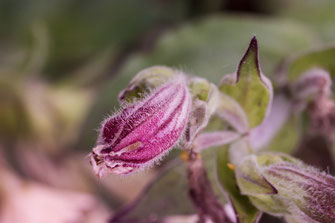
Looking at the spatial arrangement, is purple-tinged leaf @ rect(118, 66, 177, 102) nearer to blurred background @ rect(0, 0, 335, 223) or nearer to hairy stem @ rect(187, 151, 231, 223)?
hairy stem @ rect(187, 151, 231, 223)

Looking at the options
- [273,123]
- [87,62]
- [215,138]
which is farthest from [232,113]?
[87,62]

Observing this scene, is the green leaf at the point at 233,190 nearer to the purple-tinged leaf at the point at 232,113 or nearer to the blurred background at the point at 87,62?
the purple-tinged leaf at the point at 232,113

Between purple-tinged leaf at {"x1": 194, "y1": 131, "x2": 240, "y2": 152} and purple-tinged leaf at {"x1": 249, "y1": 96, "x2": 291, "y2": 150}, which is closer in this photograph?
purple-tinged leaf at {"x1": 194, "y1": 131, "x2": 240, "y2": 152}

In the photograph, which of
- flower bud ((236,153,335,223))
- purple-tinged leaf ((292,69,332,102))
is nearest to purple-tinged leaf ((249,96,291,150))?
purple-tinged leaf ((292,69,332,102))

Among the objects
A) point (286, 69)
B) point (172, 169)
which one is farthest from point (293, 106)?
point (172, 169)

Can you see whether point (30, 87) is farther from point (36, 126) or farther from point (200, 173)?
point (200, 173)
